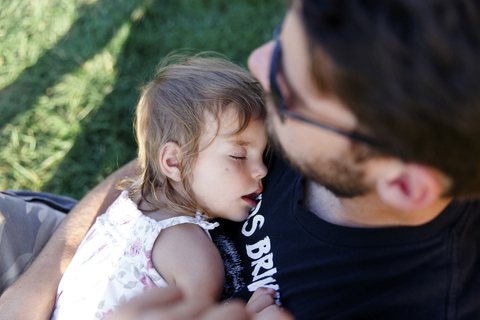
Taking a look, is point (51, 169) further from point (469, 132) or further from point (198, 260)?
point (469, 132)

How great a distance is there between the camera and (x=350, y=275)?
1.43 m

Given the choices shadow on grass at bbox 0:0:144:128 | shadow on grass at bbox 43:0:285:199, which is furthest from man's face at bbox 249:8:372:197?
shadow on grass at bbox 0:0:144:128

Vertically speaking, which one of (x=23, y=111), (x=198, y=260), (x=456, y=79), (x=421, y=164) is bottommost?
(x=198, y=260)

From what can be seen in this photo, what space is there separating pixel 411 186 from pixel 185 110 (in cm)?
119

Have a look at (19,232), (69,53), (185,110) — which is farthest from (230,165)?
(69,53)

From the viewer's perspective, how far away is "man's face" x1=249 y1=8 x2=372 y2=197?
1.22 m

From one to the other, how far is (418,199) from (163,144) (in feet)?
4.34

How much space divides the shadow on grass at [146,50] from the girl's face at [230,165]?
155 cm

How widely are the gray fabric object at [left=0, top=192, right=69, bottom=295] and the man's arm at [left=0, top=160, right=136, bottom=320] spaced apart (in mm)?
96

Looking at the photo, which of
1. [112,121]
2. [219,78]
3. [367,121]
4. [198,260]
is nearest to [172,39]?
[112,121]

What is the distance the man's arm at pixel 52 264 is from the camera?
5.99ft

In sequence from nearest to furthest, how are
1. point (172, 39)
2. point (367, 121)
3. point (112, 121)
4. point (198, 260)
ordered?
point (367, 121) < point (198, 260) < point (112, 121) < point (172, 39)

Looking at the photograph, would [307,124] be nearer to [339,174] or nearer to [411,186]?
[339,174]

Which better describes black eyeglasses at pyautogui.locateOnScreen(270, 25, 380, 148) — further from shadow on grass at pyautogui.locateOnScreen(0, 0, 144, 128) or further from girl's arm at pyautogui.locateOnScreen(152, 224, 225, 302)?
shadow on grass at pyautogui.locateOnScreen(0, 0, 144, 128)
